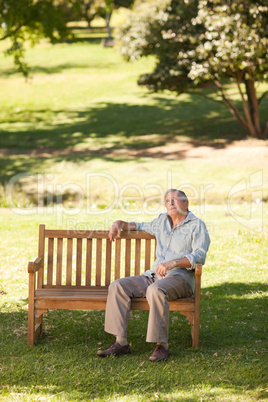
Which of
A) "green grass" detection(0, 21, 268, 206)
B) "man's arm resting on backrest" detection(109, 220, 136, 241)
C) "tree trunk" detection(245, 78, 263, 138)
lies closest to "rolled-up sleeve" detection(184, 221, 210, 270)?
"man's arm resting on backrest" detection(109, 220, 136, 241)

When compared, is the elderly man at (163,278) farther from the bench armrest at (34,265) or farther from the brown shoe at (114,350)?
the bench armrest at (34,265)

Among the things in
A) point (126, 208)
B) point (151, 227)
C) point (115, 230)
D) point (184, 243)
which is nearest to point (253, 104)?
point (126, 208)

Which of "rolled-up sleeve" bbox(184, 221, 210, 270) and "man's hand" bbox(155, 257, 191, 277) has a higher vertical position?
"rolled-up sleeve" bbox(184, 221, 210, 270)

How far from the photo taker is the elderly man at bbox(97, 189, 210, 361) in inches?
183

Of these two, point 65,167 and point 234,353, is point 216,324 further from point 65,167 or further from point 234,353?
point 65,167

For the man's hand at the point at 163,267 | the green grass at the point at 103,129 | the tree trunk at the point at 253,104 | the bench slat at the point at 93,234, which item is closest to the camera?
the man's hand at the point at 163,267

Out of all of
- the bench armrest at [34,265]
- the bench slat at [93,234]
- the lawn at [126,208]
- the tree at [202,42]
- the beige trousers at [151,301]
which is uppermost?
the tree at [202,42]

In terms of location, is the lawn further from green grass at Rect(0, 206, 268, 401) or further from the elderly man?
the elderly man

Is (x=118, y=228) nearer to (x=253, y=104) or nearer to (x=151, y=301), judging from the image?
(x=151, y=301)

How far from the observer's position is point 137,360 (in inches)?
182

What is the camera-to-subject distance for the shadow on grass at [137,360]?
409 centimetres

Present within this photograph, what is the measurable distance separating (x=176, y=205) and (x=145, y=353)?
56.0 inches

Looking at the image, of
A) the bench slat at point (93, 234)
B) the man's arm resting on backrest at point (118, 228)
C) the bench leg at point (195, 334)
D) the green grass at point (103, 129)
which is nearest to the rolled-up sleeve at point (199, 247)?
the bench leg at point (195, 334)

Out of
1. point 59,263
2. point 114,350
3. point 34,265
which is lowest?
point 114,350
